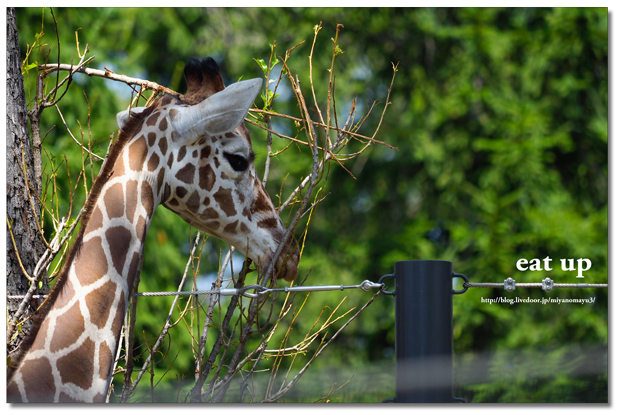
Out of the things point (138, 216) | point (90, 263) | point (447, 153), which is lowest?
point (90, 263)

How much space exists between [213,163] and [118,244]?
27 cm

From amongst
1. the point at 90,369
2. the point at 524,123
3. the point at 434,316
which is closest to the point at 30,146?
the point at 90,369

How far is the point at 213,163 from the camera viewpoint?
54.6 inches

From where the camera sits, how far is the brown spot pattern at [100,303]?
1192mm

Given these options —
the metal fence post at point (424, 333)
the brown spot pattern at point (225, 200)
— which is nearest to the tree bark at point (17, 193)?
the brown spot pattern at point (225, 200)

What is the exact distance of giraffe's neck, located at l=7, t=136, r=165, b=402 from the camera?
3.75 ft

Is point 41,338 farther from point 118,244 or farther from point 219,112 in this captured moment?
point 219,112

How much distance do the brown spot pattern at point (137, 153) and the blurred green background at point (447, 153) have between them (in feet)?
8.67

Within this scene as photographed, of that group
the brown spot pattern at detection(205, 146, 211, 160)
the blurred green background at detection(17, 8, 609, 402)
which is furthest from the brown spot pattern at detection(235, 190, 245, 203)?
the blurred green background at detection(17, 8, 609, 402)

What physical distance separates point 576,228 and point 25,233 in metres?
4.19

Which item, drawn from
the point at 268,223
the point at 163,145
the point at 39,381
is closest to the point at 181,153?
the point at 163,145

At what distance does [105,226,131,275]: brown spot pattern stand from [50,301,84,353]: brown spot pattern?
11cm

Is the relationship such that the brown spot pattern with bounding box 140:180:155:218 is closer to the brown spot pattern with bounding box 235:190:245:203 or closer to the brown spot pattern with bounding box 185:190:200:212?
the brown spot pattern with bounding box 185:190:200:212

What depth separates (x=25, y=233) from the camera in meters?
1.52
